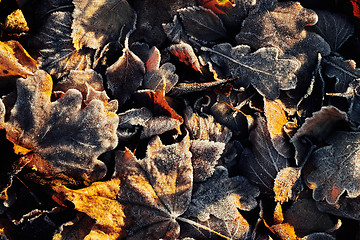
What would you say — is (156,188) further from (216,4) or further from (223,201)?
(216,4)

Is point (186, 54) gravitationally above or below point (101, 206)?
above

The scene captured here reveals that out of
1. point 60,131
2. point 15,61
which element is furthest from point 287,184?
point 15,61

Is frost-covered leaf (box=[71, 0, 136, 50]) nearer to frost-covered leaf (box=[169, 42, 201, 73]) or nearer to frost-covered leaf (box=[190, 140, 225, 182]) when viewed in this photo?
frost-covered leaf (box=[169, 42, 201, 73])

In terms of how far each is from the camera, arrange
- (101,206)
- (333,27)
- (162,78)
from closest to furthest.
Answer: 1. (101,206)
2. (162,78)
3. (333,27)

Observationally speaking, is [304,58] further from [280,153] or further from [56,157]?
[56,157]

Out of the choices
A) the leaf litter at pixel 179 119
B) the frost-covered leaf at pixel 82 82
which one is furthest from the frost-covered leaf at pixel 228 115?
the frost-covered leaf at pixel 82 82

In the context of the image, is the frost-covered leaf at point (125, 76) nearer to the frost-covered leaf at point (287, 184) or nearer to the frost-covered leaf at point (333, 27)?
the frost-covered leaf at point (287, 184)

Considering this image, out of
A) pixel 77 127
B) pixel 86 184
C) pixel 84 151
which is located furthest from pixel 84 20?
pixel 86 184

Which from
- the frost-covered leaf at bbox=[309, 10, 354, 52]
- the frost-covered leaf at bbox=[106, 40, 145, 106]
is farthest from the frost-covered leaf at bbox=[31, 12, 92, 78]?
the frost-covered leaf at bbox=[309, 10, 354, 52]
